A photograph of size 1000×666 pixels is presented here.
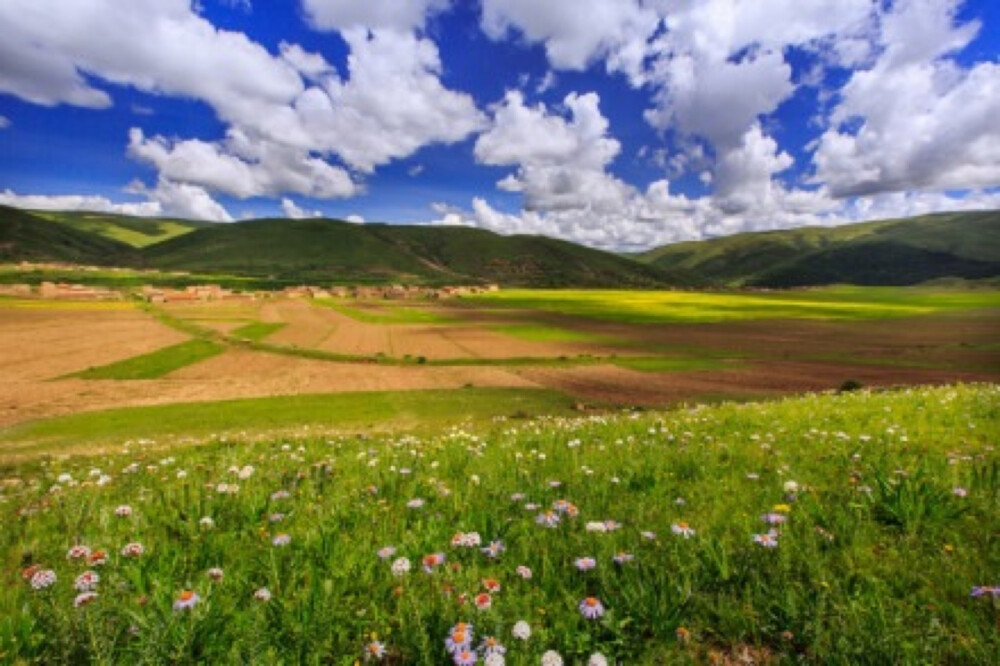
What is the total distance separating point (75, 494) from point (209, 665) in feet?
17.5

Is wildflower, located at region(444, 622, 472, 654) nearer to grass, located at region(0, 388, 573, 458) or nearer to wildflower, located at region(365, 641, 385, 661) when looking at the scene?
wildflower, located at region(365, 641, 385, 661)

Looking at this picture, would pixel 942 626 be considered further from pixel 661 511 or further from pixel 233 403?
pixel 233 403

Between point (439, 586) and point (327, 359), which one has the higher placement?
point (439, 586)

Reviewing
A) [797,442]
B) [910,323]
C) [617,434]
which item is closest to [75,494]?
[617,434]

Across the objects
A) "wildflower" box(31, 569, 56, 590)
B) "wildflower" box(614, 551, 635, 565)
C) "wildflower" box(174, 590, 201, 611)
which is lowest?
"wildflower" box(614, 551, 635, 565)

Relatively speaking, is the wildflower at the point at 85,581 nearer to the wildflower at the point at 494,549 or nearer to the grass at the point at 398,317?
the wildflower at the point at 494,549

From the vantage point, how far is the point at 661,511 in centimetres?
571

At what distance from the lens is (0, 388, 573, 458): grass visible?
94.3ft

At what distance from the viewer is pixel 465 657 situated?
2.80m

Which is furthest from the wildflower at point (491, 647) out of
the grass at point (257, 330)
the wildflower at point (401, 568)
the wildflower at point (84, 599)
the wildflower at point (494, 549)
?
the grass at point (257, 330)

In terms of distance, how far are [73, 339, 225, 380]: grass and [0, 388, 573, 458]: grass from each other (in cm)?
1748

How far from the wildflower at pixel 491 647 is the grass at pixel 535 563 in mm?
166

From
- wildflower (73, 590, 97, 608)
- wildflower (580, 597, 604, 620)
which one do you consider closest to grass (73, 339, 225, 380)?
wildflower (73, 590, 97, 608)

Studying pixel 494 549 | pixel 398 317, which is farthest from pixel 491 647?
pixel 398 317
